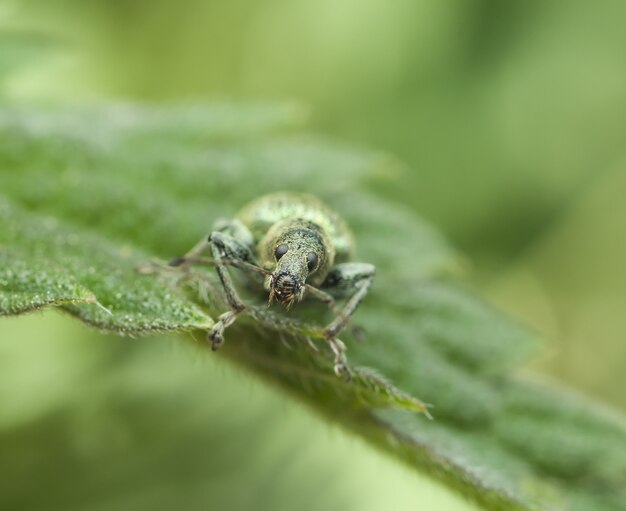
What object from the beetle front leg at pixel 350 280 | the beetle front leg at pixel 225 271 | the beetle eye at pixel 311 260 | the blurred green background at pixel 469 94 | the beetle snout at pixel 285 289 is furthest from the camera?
the blurred green background at pixel 469 94

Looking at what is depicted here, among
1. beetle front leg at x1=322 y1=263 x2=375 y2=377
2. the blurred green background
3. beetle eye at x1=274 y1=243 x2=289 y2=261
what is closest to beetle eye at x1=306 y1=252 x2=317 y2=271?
beetle eye at x1=274 y1=243 x2=289 y2=261

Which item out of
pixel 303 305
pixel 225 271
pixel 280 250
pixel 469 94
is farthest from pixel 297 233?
pixel 469 94

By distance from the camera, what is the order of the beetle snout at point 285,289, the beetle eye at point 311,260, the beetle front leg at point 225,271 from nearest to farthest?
1. the beetle front leg at point 225,271
2. the beetle snout at point 285,289
3. the beetle eye at point 311,260

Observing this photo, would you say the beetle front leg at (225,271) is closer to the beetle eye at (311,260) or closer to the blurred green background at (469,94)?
Answer: the beetle eye at (311,260)

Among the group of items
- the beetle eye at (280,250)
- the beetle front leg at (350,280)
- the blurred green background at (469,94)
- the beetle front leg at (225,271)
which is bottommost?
the beetle front leg at (225,271)

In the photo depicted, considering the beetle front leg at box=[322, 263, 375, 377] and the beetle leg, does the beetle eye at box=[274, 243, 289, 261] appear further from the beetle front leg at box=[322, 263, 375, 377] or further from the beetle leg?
the beetle front leg at box=[322, 263, 375, 377]

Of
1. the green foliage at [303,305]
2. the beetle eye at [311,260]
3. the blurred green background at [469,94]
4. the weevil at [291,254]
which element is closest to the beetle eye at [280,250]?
the weevil at [291,254]
